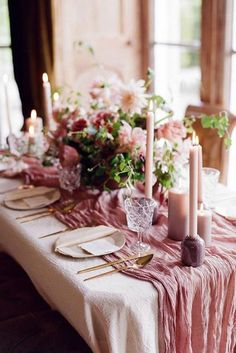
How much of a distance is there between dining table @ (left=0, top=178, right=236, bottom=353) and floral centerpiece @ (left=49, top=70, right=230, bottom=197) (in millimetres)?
217

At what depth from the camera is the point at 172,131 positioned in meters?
1.73

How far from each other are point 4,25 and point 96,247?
8.06 feet

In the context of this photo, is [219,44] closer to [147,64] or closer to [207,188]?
[147,64]

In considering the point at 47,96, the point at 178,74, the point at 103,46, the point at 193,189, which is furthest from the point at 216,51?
the point at 193,189

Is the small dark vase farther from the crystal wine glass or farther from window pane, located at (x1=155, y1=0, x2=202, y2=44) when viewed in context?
window pane, located at (x1=155, y1=0, x2=202, y2=44)

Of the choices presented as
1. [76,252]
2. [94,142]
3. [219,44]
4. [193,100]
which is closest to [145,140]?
[94,142]

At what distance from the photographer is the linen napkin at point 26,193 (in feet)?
6.37

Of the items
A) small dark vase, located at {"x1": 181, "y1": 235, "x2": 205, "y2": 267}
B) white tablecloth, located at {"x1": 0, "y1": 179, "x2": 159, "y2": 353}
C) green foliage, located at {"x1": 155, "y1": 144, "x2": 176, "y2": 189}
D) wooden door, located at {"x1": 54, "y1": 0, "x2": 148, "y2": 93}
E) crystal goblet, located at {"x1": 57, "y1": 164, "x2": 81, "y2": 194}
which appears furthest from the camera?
wooden door, located at {"x1": 54, "y1": 0, "x2": 148, "y2": 93}

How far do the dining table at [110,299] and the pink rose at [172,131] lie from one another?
315 mm

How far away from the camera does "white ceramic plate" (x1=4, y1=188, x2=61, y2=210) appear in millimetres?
1857

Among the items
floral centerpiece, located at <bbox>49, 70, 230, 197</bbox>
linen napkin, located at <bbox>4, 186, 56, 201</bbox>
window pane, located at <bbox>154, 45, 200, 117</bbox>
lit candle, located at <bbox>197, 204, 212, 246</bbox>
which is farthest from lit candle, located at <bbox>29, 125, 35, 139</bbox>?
window pane, located at <bbox>154, 45, 200, 117</bbox>

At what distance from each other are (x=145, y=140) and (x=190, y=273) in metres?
0.50

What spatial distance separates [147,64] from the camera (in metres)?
3.75

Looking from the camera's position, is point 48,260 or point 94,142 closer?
point 48,260
